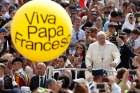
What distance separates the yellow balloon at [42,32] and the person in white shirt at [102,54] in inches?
117

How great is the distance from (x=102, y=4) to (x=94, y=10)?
1039 millimetres

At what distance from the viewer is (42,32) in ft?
38.4

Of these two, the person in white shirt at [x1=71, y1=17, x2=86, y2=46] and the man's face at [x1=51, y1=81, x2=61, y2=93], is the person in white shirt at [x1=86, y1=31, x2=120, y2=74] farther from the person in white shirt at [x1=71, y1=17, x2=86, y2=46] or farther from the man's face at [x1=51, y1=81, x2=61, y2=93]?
the man's face at [x1=51, y1=81, x2=61, y2=93]

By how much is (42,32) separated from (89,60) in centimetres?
333

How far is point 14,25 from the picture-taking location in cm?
1199

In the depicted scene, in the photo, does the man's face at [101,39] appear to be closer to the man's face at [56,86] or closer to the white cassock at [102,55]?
the white cassock at [102,55]

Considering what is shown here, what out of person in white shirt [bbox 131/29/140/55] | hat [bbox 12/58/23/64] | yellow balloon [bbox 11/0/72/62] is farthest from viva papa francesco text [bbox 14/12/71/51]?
person in white shirt [bbox 131/29/140/55]

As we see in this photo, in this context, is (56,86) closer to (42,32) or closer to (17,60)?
(42,32)

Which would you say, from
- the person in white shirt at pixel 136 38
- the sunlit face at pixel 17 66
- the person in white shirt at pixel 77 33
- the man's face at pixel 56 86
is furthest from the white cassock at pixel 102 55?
the man's face at pixel 56 86

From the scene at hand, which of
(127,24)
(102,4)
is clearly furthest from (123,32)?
(102,4)

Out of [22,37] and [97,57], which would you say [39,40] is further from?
[97,57]

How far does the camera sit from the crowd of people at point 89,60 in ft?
39.9

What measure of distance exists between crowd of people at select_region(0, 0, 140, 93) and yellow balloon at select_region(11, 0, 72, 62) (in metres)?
0.50

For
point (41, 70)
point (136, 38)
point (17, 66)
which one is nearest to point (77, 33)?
point (136, 38)
